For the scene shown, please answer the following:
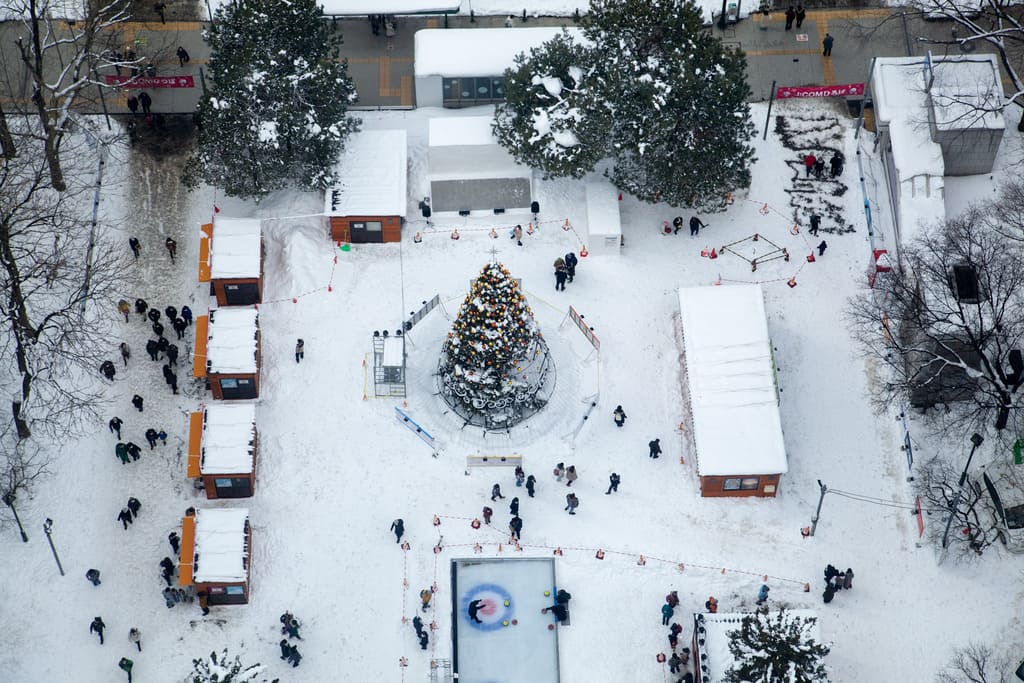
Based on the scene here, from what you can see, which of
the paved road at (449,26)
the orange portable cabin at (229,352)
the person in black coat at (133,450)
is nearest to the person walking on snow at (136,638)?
the person in black coat at (133,450)

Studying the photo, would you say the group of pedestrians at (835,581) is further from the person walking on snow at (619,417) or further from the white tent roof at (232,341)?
the white tent roof at (232,341)

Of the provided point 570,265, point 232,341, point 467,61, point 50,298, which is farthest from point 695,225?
point 50,298

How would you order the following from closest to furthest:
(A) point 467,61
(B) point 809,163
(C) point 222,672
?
(C) point 222,672
(B) point 809,163
(A) point 467,61

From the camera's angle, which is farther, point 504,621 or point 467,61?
point 467,61

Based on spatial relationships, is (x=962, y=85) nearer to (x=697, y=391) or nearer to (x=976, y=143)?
(x=976, y=143)

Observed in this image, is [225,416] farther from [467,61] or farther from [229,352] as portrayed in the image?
[467,61]

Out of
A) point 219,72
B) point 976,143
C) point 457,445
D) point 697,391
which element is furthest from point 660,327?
point 219,72
